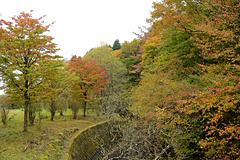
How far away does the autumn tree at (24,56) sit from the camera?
812cm

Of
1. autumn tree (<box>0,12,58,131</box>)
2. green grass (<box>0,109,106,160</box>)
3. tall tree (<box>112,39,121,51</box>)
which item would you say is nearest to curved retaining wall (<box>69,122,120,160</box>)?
green grass (<box>0,109,106,160</box>)

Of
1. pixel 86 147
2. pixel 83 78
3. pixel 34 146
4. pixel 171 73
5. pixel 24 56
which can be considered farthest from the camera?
pixel 83 78

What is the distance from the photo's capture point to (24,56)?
9.06m

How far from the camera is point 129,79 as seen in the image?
3070 cm

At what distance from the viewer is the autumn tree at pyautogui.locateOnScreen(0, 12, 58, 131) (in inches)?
320

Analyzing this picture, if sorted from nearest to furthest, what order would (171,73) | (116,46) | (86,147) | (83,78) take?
(86,147), (171,73), (83,78), (116,46)

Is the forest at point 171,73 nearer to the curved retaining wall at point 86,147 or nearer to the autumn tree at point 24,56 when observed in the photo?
the autumn tree at point 24,56

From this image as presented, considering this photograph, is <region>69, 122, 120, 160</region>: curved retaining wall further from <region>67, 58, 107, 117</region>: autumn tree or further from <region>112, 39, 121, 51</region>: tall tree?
<region>112, 39, 121, 51</region>: tall tree

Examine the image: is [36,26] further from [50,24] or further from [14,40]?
[14,40]

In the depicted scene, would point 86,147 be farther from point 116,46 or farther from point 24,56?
point 116,46

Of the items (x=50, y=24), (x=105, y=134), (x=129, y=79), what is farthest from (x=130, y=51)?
(x=50, y=24)

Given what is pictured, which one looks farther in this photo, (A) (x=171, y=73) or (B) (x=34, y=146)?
(A) (x=171, y=73)

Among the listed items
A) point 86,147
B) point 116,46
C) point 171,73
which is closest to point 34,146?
point 86,147

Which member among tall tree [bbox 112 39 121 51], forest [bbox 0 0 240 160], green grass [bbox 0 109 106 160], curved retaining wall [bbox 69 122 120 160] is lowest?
curved retaining wall [bbox 69 122 120 160]
